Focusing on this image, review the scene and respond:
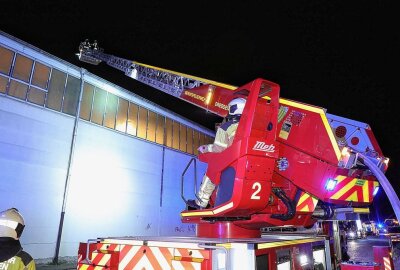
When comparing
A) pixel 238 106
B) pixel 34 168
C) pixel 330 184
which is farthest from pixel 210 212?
pixel 34 168

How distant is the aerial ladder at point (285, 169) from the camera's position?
3.47 meters

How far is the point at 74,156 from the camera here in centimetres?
1359

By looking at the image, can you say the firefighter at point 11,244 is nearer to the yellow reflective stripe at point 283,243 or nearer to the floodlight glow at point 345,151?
the yellow reflective stripe at point 283,243

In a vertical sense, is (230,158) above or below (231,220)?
above

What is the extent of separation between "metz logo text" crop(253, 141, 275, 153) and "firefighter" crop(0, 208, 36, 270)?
A: 8.05ft

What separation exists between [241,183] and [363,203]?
87.9 inches

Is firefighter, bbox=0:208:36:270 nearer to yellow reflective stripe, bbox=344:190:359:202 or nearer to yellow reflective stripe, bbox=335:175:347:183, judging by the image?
yellow reflective stripe, bbox=335:175:347:183

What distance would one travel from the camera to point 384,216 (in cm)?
4700

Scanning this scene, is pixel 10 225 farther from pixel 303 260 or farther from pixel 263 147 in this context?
pixel 303 260

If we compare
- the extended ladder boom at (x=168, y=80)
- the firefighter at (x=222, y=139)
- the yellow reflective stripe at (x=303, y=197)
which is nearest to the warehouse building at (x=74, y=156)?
the extended ladder boom at (x=168, y=80)

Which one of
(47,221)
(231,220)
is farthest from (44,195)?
(231,220)

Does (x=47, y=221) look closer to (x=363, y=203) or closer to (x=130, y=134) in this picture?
(x=130, y=134)

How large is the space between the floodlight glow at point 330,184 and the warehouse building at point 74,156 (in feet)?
19.3

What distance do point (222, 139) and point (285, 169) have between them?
95 cm
